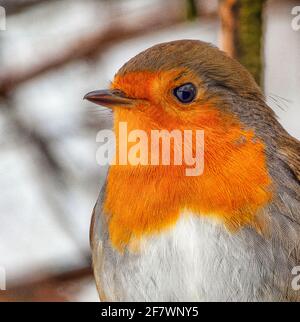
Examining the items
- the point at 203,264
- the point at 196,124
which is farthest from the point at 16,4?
the point at 203,264

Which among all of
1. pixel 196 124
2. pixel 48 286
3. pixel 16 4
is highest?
pixel 16 4

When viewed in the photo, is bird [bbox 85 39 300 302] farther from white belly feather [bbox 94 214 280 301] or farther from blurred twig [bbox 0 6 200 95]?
blurred twig [bbox 0 6 200 95]

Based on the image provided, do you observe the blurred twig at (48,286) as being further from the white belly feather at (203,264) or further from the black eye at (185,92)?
the black eye at (185,92)

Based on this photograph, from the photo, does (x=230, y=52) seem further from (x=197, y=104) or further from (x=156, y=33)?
(x=156, y=33)

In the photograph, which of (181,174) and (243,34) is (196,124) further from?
(243,34)

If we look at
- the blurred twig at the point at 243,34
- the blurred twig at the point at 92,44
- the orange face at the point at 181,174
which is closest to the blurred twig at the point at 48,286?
the orange face at the point at 181,174
